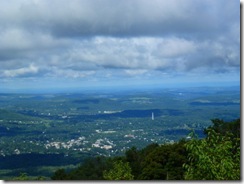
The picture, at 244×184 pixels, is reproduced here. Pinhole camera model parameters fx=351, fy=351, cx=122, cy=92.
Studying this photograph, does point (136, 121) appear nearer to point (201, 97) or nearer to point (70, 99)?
point (201, 97)

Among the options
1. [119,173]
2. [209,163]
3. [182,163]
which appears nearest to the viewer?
[209,163]

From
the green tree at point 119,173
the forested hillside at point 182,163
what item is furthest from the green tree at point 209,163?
the green tree at point 119,173

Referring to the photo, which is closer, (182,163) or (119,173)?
(182,163)

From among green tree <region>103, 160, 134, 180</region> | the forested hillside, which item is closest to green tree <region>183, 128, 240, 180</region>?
the forested hillside

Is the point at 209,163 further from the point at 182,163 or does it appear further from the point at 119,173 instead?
the point at 119,173

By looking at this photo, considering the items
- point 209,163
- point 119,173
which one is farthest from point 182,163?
point 209,163

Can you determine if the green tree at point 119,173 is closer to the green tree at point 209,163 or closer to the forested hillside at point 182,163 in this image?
the forested hillside at point 182,163

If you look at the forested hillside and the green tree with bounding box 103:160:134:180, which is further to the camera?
the green tree with bounding box 103:160:134:180

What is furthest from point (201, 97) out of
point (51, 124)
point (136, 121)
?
point (51, 124)

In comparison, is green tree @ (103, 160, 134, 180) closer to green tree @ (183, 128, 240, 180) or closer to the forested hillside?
the forested hillside
